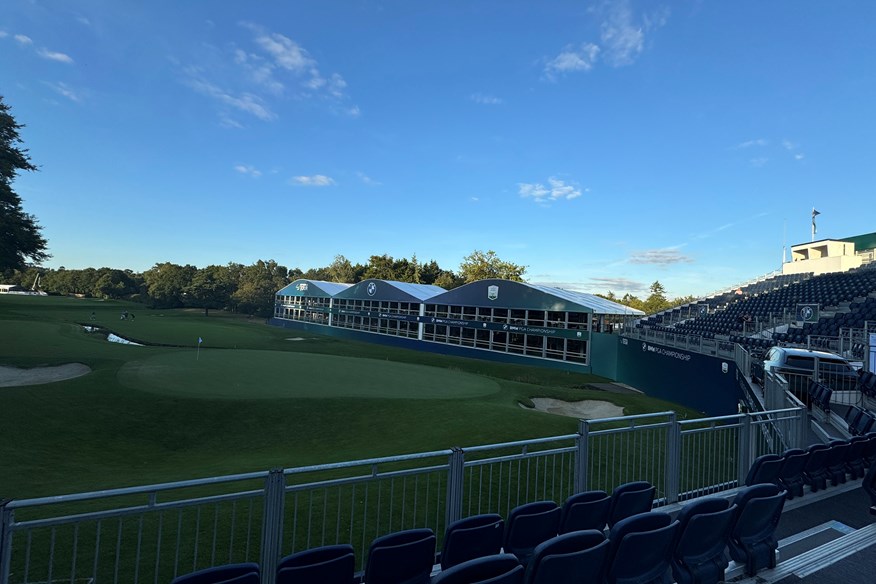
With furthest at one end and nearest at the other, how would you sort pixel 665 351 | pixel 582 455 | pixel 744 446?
1. pixel 665 351
2. pixel 744 446
3. pixel 582 455

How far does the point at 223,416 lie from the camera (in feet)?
47.8

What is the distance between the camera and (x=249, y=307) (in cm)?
9431

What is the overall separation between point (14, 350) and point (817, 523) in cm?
3775

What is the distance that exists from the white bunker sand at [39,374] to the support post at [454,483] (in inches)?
840

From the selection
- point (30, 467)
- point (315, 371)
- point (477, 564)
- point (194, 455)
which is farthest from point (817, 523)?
point (315, 371)

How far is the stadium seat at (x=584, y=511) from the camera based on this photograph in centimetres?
484

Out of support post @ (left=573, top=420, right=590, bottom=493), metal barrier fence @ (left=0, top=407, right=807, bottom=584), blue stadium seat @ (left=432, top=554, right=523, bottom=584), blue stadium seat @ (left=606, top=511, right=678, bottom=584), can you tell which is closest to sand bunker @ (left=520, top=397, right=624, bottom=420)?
metal barrier fence @ (left=0, top=407, right=807, bottom=584)

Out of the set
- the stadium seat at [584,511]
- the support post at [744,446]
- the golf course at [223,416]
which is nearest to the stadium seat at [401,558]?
the stadium seat at [584,511]

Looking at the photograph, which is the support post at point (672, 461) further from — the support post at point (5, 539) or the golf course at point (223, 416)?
the support post at point (5, 539)

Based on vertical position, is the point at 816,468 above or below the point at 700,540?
below

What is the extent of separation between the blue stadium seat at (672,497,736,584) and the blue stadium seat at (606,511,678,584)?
0.54 feet

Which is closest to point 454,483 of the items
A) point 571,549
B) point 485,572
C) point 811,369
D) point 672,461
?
point 571,549

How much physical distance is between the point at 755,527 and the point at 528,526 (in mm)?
2355

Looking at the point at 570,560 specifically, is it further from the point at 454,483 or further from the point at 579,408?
the point at 579,408
